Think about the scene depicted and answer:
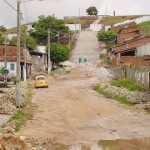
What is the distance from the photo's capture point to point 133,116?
2914 centimetres

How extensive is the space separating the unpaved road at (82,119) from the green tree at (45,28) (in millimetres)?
55506

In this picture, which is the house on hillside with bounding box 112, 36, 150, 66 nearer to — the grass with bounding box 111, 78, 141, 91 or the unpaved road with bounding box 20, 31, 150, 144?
the grass with bounding box 111, 78, 141, 91

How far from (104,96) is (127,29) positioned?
52.7 meters

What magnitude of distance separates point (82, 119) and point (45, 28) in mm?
73820

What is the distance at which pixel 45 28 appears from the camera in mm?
100312

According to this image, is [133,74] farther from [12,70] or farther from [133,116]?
[12,70]

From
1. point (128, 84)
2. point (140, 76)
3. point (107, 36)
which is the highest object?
point (107, 36)

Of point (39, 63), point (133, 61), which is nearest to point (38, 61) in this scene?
point (39, 63)

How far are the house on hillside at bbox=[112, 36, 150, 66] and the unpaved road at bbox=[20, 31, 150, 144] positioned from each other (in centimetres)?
1625

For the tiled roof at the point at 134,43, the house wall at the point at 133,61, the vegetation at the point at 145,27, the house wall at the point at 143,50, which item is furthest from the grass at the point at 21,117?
the vegetation at the point at 145,27

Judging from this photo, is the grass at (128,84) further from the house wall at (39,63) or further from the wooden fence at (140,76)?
the house wall at (39,63)

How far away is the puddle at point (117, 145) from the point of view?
64.3 feet

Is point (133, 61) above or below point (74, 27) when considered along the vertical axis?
below

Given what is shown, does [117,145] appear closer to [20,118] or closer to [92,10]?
[20,118]
